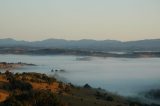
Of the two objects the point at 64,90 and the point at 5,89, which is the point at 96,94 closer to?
the point at 64,90

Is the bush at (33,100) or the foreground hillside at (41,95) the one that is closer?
the bush at (33,100)

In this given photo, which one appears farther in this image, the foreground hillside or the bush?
the foreground hillside

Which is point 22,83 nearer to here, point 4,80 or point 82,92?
point 4,80

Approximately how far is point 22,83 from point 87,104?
26.2 feet

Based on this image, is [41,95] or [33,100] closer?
[33,100]

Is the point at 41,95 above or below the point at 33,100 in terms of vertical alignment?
above

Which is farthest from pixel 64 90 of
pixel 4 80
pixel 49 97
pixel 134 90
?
pixel 134 90

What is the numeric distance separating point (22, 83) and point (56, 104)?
50.2 feet

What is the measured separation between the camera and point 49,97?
26.9m

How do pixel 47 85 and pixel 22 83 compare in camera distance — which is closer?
pixel 22 83

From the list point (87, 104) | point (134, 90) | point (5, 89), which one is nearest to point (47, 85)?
point (5, 89)

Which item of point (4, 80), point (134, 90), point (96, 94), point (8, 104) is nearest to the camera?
point (8, 104)

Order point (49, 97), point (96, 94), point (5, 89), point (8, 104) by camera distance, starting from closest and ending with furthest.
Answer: point (8, 104), point (49, 97), point (5, 89), point (96, 94)

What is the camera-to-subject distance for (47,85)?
46.6 m
